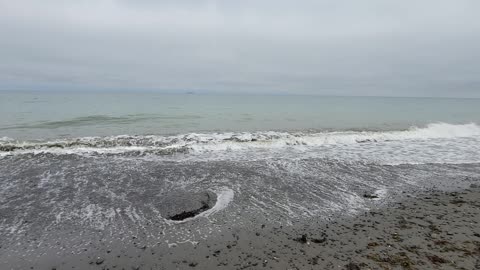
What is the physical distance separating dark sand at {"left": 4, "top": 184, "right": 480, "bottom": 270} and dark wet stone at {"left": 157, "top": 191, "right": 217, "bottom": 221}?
1.32 m

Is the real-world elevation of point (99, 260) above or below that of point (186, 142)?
below

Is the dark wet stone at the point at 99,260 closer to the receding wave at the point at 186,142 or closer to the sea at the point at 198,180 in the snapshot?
the sea at the point at 198,180

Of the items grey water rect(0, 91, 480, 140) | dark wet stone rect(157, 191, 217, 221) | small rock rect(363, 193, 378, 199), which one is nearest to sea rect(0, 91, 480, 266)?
small rock rect(363, 193, 378, 199)

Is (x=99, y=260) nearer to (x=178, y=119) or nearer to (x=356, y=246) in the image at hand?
(x=356, y=246)

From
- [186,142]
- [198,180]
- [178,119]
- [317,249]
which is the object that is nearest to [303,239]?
[317,249]

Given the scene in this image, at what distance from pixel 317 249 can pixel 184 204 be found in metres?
3.78

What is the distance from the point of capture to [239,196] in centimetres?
862

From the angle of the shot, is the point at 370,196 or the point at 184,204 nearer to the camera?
the point at 184,204

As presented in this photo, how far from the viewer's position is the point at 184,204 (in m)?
7.92

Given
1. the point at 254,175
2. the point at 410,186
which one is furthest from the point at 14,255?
the point at 410,186

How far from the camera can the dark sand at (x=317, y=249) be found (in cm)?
530

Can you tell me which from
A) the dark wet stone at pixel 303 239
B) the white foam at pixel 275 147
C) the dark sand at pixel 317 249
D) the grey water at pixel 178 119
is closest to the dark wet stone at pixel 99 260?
the dark sand at pixel 317 249

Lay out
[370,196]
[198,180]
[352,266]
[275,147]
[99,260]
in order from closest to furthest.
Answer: [352,266] < [99,260] < [370,196] < [198,180] < [275,147]

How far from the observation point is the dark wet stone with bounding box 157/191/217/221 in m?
7.34
